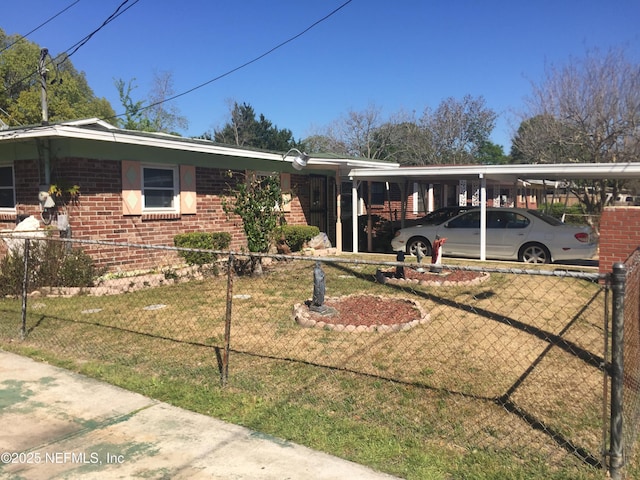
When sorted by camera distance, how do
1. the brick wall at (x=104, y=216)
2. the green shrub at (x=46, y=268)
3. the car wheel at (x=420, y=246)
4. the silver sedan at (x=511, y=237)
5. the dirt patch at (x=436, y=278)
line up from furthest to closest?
the car wheel at (x=420, y=246) < the silver sedan at (x=511, y=237) < the brick wall at (x=104, y=216) < the dirt patch at (x=436, y=278) < the green shrub at (x=46, y=268)

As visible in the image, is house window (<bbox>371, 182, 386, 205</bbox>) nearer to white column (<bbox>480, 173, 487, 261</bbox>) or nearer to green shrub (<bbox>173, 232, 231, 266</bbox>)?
white column (<bbox>480, 173, 487, 261</bbox>)

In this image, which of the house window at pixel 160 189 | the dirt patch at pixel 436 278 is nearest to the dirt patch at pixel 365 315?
the dirt patch at pixel 436 278

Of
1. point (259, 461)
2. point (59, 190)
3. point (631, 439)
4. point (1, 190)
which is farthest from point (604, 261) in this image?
point (1, 190)

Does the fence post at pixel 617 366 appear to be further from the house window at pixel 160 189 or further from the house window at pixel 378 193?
the house window at pixel 378 193

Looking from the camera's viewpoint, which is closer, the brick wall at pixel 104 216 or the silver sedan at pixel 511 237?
the brick wall at pixel 104 216

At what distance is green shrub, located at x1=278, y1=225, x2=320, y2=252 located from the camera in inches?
531

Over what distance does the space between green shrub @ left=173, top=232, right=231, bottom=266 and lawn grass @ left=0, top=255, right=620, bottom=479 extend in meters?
2.51

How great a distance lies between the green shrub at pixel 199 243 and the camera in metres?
10.9

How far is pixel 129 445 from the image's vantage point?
3494 mm

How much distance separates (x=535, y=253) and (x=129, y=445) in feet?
34.9

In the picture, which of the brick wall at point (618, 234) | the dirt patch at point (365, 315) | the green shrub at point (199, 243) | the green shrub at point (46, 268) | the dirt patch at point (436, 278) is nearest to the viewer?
the dirt patch at point (365, 315)

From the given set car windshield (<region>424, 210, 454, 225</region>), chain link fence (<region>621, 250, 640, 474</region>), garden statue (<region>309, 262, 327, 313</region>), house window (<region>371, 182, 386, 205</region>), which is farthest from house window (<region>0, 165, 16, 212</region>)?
house window (<region>371, 182, 386, 205</region>)

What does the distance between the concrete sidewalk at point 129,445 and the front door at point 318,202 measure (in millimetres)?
11658

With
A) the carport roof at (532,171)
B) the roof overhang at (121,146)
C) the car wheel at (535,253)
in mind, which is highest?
the roof overhang at (121,146)
